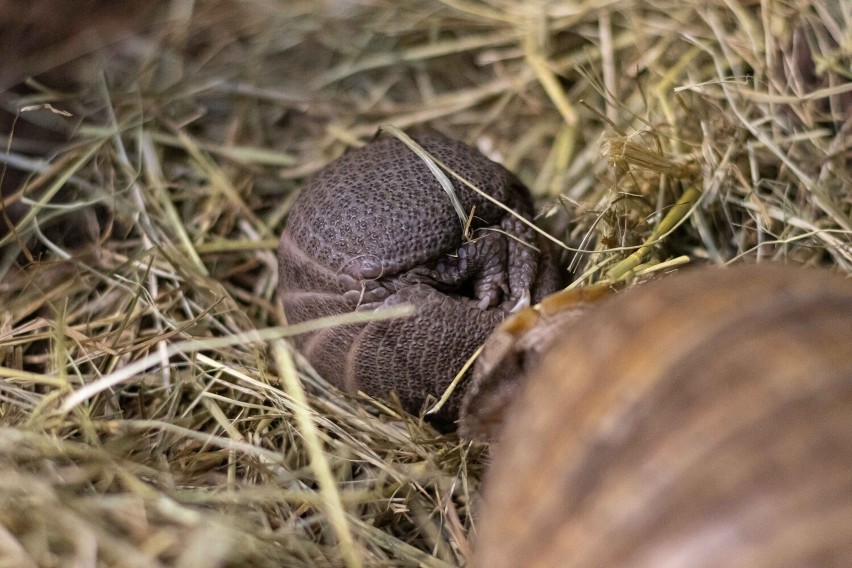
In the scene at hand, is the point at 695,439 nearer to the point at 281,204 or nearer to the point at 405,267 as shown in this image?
the point at 405,267

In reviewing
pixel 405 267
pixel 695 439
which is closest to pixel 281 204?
pixel 405 267

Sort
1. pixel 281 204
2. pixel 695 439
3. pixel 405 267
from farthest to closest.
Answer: pixel 281 204, pixel 405 267, pixel 695 439

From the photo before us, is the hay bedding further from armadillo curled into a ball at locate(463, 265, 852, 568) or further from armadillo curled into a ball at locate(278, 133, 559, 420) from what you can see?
armadillo curled into a ball at locate(463, 265, 852, 568)

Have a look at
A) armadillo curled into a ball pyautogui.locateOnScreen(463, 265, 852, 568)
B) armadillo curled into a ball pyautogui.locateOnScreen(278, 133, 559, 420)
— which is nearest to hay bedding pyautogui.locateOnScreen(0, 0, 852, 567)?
armadillo curled into a ball pyautogui.locateOnScreen(278, 133, 559, 420)

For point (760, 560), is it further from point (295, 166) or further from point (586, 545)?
point (295, 166)

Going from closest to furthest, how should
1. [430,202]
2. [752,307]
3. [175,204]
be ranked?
[752,307] < [430,202] < [175,204]

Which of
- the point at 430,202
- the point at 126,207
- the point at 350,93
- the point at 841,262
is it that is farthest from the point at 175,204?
the point at 841,262

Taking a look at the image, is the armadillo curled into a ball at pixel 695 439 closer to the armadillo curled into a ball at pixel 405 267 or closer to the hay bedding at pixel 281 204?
the hay bedding at pixel 281 204
